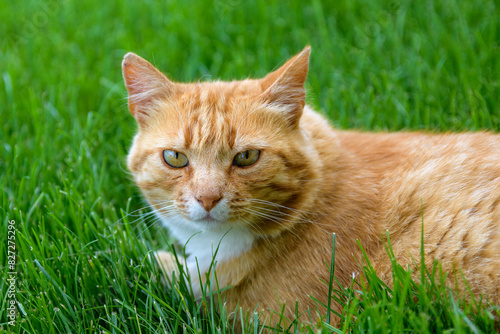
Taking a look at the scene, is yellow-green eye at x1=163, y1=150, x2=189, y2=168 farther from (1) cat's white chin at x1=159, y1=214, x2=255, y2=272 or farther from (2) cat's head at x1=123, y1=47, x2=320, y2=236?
(1) cat's white chin at x1=159, y1=214, x2=255, y2=272

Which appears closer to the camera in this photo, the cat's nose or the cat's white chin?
the cat's nose

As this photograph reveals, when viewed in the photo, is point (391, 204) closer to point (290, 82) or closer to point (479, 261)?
point (479, 261)

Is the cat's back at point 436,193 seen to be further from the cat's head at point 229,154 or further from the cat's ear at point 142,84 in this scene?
the cat's ear at point 142,84

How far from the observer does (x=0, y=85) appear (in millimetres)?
4199

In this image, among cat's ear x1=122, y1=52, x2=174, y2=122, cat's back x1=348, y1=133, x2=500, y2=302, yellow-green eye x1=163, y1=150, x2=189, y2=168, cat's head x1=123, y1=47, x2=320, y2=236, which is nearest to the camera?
cat's back x1=348, y1=133, x2=500, y2=302

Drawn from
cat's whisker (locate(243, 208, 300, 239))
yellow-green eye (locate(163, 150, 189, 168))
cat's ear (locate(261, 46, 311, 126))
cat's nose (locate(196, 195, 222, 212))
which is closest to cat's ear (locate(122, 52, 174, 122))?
yellow-green eye (locate(163, 150, 189, 168))

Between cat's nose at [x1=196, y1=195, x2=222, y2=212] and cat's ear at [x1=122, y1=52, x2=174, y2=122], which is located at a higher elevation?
cat's ear at [x1=122, y1=52, x2=174, y2=122]

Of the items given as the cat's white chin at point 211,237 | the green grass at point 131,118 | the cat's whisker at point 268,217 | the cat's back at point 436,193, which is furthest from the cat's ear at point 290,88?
the green grass at point 131,118

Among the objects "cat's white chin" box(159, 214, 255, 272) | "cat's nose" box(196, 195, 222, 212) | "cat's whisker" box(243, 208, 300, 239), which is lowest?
"cat's white chin" box(159, 214, 255, 272)

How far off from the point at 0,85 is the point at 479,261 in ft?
12.8

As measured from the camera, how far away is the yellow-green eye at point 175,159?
2332mm

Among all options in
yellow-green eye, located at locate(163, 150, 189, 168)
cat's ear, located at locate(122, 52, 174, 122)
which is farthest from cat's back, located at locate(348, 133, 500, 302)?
cat's ear, located at locate(122, 52, 174, 122)

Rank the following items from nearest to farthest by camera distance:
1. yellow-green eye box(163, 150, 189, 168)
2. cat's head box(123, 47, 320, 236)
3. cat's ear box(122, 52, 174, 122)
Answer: cat's head box(123, 47, 320, 236)
yellow-green eye box(163, 150, 189, 168)
cat's ear box(122, 52, 174, 122)

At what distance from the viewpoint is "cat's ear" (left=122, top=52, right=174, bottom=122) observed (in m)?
2.45
